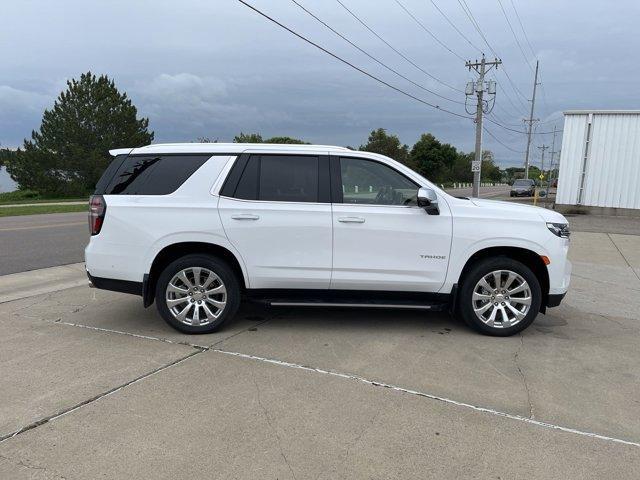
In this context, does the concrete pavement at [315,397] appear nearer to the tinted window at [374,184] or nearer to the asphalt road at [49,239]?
the tinted window at [374,184]

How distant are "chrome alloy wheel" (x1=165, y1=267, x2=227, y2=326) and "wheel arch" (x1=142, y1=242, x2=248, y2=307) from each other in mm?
212

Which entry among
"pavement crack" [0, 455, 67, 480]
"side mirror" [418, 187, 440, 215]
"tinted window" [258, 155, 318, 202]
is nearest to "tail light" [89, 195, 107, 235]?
"tinted window" [258, 155, 318, 202]

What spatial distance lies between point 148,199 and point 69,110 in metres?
44.9

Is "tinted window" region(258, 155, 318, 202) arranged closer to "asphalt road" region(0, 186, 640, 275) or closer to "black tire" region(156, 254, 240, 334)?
"black tire" region(156, 254, 240, 334)

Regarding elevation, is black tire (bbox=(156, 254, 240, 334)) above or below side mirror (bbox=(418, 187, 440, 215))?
below

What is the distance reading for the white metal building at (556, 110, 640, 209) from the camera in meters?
19.8

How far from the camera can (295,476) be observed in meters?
2.84

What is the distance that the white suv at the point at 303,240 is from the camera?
5.04m

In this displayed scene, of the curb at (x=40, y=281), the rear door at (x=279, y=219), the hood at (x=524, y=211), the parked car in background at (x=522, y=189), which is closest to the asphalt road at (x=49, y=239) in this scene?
the curb at (x=40, y=281)

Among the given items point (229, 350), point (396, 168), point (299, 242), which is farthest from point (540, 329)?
point (229, 350)

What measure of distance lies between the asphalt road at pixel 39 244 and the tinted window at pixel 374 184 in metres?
6.16

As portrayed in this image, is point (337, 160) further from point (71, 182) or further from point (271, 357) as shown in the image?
point (71, 182)

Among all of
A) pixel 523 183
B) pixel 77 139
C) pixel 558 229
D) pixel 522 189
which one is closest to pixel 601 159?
pixel 558 229

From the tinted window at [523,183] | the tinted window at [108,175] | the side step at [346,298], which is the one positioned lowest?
the tinted window at [523,183]
